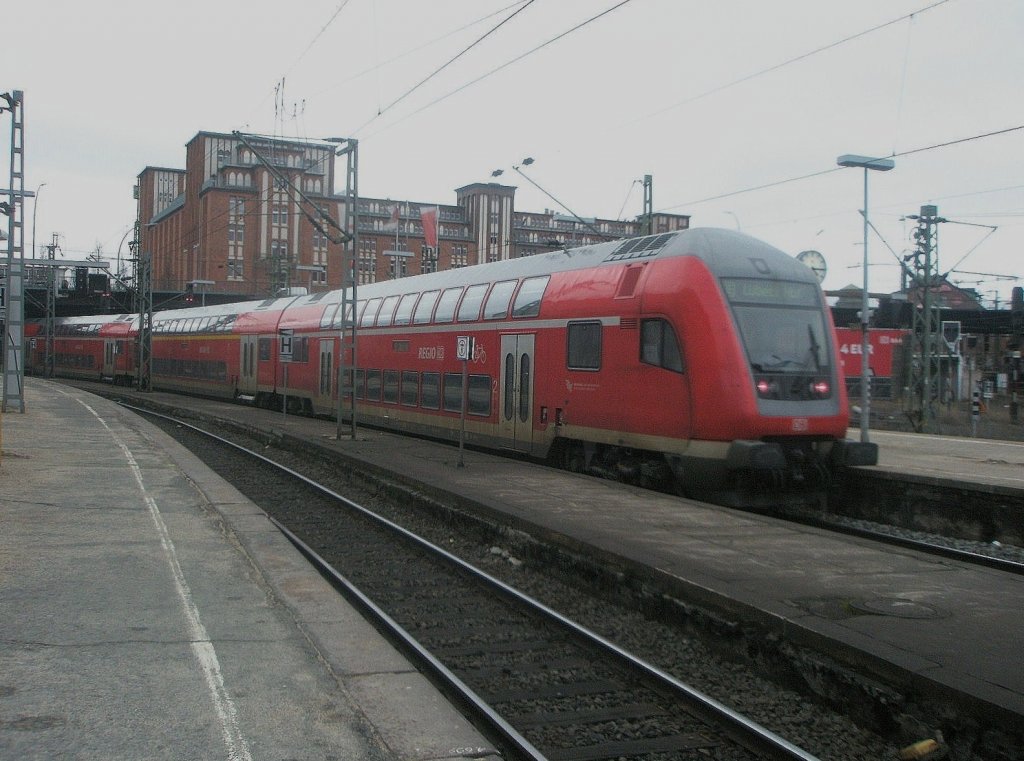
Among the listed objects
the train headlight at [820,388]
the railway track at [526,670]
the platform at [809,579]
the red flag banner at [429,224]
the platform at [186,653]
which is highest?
the red flag banner at [429,224]

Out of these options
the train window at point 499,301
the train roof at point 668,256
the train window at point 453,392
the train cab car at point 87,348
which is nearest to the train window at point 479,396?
the train window at point 453,392

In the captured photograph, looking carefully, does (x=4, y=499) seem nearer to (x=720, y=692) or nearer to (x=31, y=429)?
(x=720, y=692)

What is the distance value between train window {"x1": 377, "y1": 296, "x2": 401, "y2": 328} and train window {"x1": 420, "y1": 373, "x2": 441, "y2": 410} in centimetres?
255

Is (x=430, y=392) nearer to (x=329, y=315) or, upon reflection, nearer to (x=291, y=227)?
(x=329, y=315)

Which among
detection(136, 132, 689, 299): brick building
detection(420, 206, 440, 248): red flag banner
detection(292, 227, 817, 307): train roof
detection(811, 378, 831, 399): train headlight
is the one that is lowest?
detection(811, 378, 831, 399): train headlight

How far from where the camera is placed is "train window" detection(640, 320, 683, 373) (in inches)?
464

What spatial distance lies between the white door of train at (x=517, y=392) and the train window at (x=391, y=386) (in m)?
5.42

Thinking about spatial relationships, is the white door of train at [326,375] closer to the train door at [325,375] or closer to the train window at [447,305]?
the train door at [325,375]

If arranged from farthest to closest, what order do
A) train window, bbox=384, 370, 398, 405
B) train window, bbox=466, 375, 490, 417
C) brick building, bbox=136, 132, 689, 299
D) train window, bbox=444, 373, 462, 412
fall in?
brick building, bbox=136, 132, 689, 299 → train window, bbox=384, 370, 398, 405 → train window, bbox=444, 373, 462, 412 → train window, bbox=466, 375, 490, 417

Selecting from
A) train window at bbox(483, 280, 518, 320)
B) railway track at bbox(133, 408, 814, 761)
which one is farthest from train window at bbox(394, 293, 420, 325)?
railway track at bbox(133, 408, 814, 761)

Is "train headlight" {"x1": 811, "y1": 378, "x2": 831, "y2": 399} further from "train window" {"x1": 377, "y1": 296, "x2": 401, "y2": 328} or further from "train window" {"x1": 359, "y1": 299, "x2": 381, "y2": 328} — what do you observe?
"train window" {"x1": 359, "y1": 299, "x2": 381, "y2": 328}

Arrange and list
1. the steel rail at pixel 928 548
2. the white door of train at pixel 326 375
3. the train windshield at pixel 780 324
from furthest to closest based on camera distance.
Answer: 1. the white door of train at pixel 326 375
2. the train windshield at pixel 780 324
3. the steel rail at pixel 928 548

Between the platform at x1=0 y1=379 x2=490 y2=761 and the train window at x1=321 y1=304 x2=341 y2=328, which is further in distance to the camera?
the train window at x1=321 y1=304 x2=341 y2=328

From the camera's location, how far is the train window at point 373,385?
22.3m
